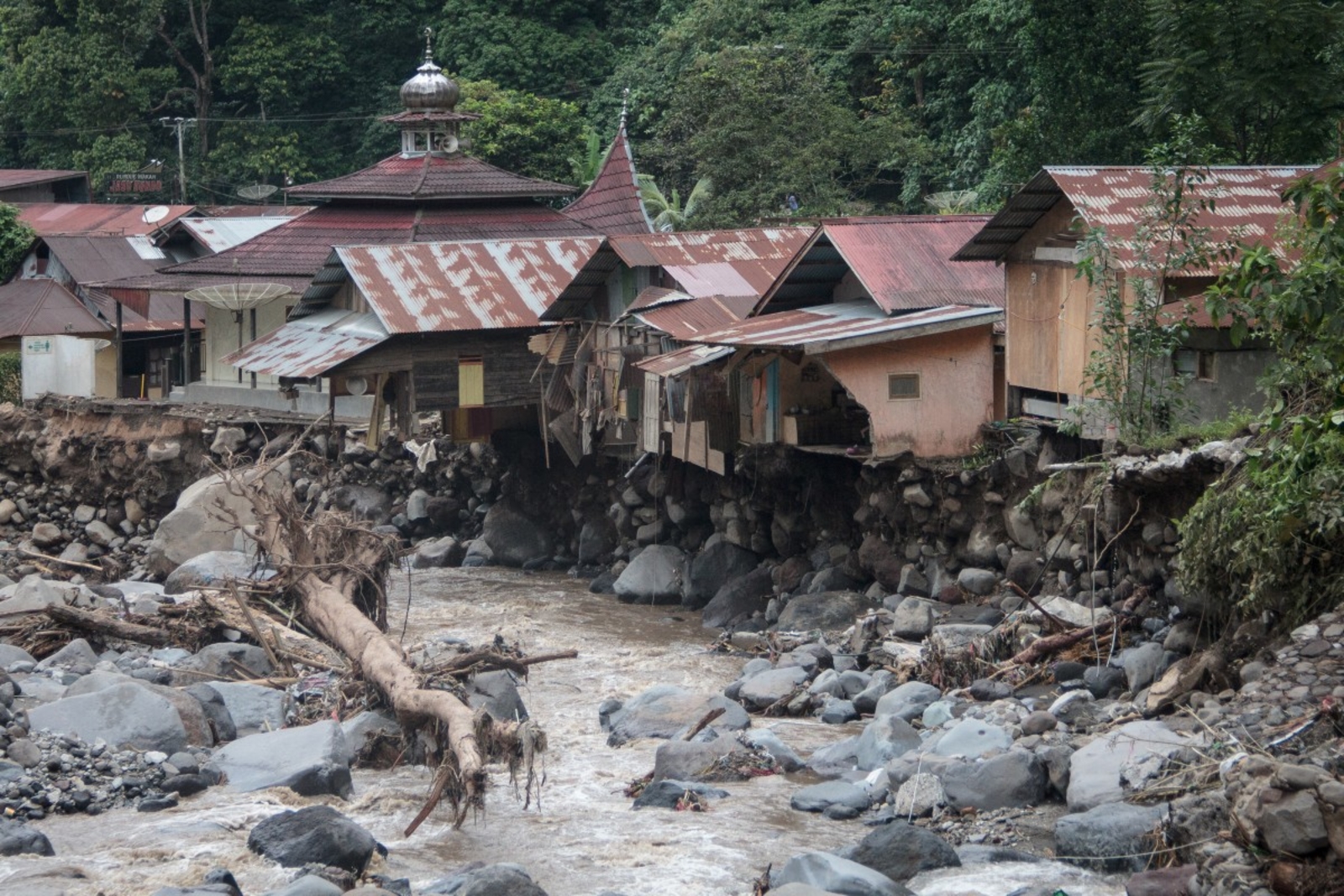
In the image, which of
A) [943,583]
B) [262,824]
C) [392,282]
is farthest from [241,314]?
[262,824]

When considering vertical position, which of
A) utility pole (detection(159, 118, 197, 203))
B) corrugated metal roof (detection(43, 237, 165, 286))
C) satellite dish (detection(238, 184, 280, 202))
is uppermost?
utility pole (detection(159, 118, 197, 203))

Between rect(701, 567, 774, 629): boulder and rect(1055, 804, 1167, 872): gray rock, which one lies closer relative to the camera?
rect(1055, 804, 1167, 872): gray rock

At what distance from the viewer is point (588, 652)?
20578mm

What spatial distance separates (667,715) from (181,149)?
35664 mm

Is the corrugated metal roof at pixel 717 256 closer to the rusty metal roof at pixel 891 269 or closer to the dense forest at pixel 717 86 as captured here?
the rusty metal roof at pixel 891 269

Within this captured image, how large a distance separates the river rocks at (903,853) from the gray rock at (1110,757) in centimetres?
124

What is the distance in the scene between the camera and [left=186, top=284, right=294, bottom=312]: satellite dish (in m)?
31.2

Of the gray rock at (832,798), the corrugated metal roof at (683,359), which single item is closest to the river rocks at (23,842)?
the gray rock at (832,798)

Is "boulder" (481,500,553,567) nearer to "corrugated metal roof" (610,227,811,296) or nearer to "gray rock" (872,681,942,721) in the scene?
"corrugated metal roof" (610,227,811,296)

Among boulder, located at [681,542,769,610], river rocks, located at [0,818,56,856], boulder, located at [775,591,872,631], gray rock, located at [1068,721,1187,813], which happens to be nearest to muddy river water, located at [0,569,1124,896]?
river rocks, located at [0,818,56,856]

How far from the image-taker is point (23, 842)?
12.6 m

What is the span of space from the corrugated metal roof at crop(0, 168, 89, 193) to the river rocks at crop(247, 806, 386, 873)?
37159 millimetres

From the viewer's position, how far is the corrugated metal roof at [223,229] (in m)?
36.2

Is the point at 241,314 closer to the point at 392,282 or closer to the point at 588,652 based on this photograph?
the point at 392,282
